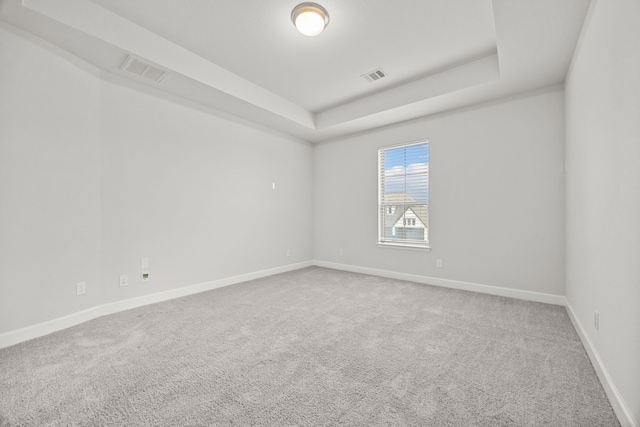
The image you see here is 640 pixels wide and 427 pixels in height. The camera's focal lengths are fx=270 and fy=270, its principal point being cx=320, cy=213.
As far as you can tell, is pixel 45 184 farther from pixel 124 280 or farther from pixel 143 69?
pixel 143 69

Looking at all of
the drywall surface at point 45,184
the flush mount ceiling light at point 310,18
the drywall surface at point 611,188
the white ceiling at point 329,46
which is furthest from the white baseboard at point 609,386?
the drywall surface at point 45,184

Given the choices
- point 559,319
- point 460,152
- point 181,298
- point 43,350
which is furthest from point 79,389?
point 460,152

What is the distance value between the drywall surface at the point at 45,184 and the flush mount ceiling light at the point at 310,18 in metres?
2.21

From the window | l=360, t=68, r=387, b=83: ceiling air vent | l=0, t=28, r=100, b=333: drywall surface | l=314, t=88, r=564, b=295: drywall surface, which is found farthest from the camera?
the window

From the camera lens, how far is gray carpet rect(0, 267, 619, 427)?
1435mm

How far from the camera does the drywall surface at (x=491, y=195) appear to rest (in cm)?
321

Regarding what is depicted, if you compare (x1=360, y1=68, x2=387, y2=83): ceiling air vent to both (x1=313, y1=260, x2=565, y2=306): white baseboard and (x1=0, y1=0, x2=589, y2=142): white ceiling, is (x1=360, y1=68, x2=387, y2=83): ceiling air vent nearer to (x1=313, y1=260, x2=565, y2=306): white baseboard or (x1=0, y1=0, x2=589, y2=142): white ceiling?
(x1=0, y1=0, x2=589, y2=142): white ceiling

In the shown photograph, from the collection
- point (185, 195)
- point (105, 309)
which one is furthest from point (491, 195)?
point (105, 309)

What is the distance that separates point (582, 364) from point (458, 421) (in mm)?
1245

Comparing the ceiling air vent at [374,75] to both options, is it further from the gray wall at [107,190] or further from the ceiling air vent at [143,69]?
the ceiling air vent at [143,69]

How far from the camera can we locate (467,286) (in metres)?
3.79

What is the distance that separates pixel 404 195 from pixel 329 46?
8.45ft

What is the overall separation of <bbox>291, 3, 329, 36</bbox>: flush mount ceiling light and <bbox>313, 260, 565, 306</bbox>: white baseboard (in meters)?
3.58

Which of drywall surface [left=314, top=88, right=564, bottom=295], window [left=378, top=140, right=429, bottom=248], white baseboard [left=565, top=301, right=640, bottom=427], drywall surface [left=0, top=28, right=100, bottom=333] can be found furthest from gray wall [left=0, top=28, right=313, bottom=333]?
white baseboard [left=565, top=301, right=640, bottom=427]
